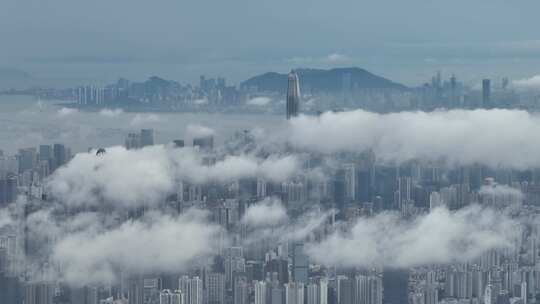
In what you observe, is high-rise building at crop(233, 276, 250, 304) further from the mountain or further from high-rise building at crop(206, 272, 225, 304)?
the mountain

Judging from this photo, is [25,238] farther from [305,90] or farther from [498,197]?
[498,197]

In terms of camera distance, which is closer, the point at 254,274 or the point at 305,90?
the point at 254,274

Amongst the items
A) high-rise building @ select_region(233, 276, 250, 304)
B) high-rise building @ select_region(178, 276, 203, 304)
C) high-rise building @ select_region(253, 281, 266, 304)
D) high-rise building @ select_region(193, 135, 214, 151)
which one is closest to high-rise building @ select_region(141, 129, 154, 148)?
high-rise building @ select_region(193, 135, 214, 151)

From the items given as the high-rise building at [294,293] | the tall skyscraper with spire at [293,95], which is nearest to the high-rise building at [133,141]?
the tall skyscraper with spire at [293,95]

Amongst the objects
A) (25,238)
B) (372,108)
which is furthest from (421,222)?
(25,238)

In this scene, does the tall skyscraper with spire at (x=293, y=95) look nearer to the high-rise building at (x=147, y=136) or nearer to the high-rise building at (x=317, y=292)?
the high-rise building at (x=147, y=136)

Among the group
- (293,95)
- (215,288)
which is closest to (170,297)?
(215,288)
